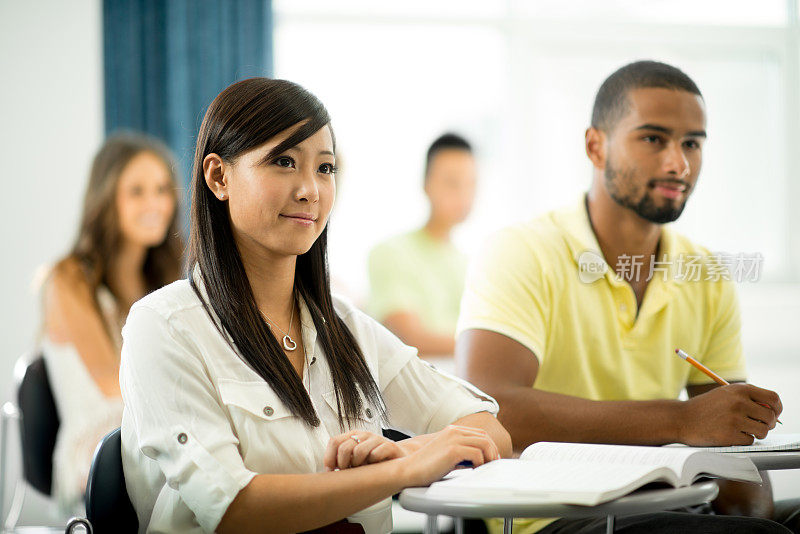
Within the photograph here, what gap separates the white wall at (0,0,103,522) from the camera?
11.7 feet

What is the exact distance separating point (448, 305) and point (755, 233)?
1713 millimetres

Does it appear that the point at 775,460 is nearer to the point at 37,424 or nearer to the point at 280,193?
the point at 280,193

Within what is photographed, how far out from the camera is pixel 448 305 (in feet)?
11.6

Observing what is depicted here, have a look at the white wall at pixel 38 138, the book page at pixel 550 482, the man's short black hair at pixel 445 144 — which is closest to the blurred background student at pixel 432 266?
the man's short black hair at pixel 445 144

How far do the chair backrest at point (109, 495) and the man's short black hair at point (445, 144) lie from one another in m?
2.58

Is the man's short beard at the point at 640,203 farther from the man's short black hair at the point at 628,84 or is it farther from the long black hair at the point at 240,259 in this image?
the long black hair at the point at 240,259

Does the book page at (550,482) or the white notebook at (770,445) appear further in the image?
the white notebook at (770,445)

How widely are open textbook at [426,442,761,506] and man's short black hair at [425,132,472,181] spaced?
8.41ft

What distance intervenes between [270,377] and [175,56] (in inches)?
107

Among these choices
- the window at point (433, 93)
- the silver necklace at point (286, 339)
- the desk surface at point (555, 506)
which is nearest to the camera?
the desk surface at point (555, 506)

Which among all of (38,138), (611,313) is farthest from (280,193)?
(38,138)

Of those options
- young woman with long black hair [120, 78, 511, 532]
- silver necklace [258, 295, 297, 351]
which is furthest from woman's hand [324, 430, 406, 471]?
silver necklace [258, 295, 297, 351]

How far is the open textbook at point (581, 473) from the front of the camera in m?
0.88

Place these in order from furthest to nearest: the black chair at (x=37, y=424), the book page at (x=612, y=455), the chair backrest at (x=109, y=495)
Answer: the black chair at (x=37, y=424) < the chair backrest at (x=109, y=495) < the book page at (x=612, y=455)
